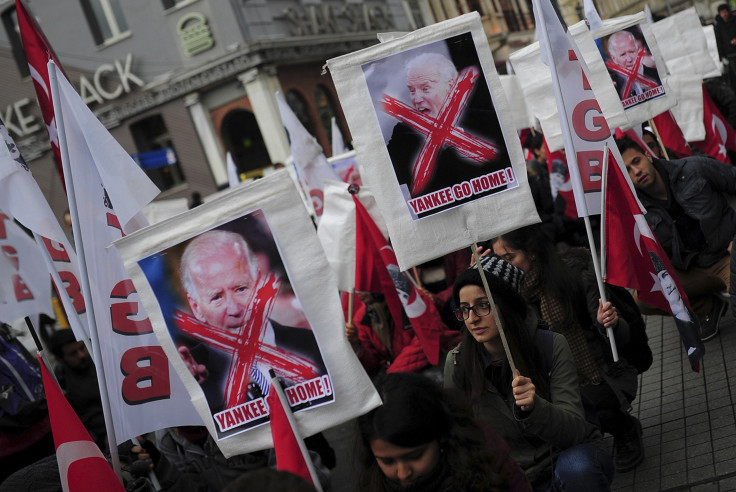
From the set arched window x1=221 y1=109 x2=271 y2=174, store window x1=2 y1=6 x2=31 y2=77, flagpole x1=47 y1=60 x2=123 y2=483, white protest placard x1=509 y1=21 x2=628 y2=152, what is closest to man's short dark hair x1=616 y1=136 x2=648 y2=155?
white protest placard x1=509 y1=21 x2=628 y2=152

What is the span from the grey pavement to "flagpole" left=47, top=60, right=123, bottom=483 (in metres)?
1.04

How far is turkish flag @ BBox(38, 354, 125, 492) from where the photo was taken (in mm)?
3766

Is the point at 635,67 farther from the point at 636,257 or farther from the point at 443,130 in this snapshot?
the point at 443,130

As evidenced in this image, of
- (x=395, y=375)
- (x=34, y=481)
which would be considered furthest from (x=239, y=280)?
(x=34, y=481)

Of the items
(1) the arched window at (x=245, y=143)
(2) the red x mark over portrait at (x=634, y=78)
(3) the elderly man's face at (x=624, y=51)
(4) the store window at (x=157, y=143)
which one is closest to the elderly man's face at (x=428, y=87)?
(2) the red x mark over portrait at (x=634, y=78)

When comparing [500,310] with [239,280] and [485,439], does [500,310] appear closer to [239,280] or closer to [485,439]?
[485,439]

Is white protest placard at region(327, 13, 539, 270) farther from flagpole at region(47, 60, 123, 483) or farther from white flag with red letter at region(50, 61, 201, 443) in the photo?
flagpole at region(47, 60, 123, 483)

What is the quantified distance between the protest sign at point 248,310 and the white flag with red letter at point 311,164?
484 cm

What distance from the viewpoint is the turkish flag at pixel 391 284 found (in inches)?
223

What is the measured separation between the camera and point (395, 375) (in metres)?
3.15

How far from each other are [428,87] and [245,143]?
69.4ft

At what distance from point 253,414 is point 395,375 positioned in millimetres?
803

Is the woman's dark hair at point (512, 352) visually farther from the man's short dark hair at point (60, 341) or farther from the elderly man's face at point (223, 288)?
the man's short dark hair at point (60, 341)

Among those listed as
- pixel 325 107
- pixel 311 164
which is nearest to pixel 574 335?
pixel 311 164
